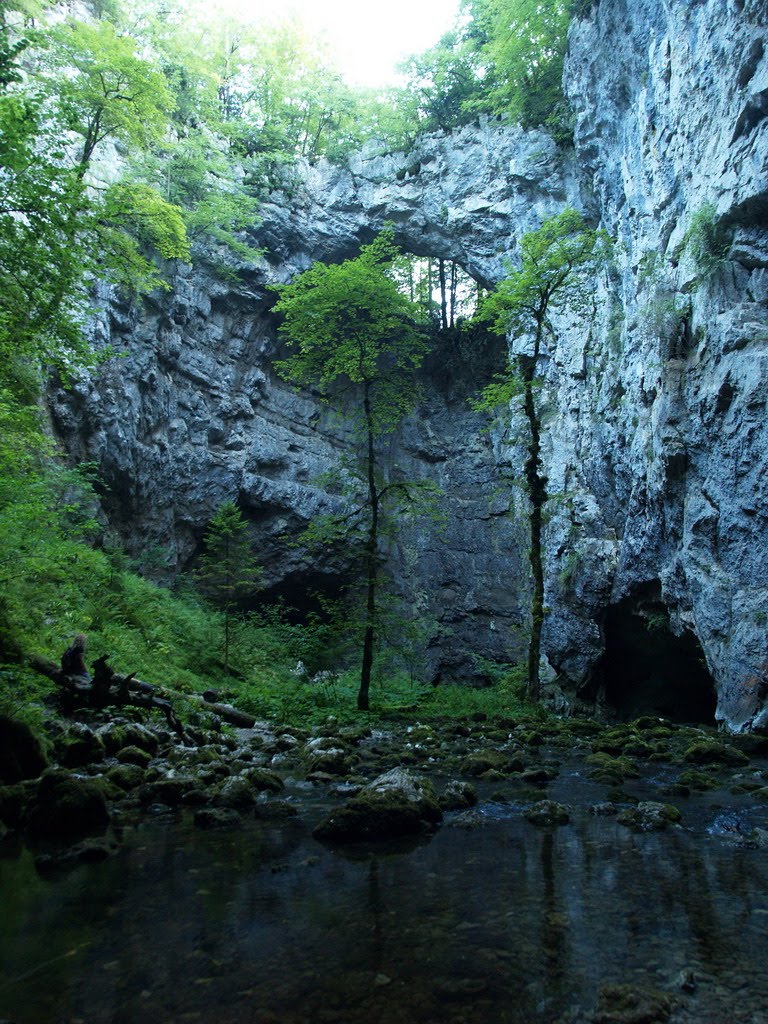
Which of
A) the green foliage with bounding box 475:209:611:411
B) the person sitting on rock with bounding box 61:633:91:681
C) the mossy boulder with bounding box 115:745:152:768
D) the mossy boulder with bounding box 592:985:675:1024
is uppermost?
the green foliage with bounding box 475:209:611:411

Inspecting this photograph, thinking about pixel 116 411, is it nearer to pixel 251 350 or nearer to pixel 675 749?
pixel 251 350

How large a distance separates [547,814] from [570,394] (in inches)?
702

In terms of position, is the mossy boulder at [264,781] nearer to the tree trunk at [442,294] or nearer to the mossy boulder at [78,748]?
the mossy boulder at [78,748]

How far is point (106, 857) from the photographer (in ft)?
15.6

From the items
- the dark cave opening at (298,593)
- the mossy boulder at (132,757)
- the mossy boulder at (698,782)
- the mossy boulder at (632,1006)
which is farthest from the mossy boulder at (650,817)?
the dark cave opening at (298,593)

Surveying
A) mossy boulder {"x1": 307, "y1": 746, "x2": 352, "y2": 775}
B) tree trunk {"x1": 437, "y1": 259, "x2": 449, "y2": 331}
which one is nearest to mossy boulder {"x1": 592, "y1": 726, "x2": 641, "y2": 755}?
mossy boulder {"x1": 307, "y1": 746, "x2": 352, "y2": 775}

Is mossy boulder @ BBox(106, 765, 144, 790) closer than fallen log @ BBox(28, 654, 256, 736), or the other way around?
mossy boulder @ BBox(106, 765, 144, 790)

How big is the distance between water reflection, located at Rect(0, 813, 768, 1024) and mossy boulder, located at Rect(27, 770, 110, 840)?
1.77 feet

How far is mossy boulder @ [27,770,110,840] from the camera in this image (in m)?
5.24

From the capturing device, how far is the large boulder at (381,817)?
5359 mm

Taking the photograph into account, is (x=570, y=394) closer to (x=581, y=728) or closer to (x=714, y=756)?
(x=581, y=728)

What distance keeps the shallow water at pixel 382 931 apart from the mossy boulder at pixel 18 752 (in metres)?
1.31

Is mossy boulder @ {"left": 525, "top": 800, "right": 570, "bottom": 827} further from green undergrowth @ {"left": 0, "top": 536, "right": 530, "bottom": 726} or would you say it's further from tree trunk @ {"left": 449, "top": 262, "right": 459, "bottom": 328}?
tree trunk @ {"left": 449, "top": 262, "right": 459, "bottom": 328}

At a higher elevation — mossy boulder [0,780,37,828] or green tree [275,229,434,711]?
green tree [275,229,434,711]
